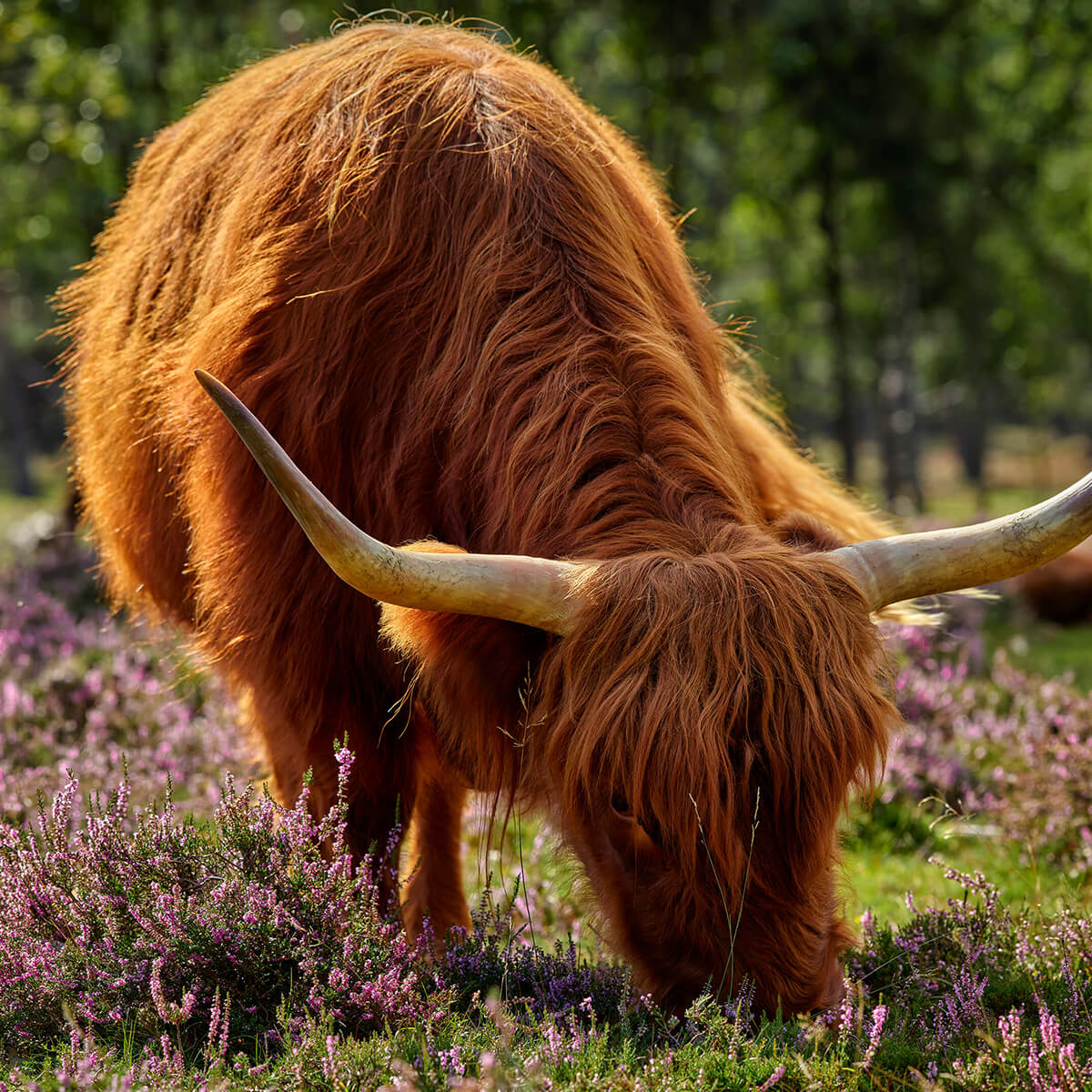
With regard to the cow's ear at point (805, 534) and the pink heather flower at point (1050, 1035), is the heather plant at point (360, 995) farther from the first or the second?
the cow's ear at point (805, 534)

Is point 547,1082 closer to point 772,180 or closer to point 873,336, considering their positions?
point 772,180

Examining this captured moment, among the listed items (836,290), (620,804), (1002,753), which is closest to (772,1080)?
(620,804)

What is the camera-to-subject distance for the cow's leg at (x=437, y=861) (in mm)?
3682

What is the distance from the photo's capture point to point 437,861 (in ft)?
12.5

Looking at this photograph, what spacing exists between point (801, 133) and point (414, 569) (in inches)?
581

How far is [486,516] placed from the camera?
2.82 meters

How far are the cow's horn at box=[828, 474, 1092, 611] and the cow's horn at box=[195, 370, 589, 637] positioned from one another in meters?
0.60

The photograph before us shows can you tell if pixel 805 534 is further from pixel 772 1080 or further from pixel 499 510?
pixel 772 1080

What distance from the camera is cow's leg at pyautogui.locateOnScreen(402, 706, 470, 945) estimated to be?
368 centimetres

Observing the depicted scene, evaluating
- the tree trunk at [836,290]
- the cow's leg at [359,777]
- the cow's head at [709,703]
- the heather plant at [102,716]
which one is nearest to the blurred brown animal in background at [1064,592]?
the tree trunk at [836,290]

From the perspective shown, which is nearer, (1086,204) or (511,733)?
(511,733)

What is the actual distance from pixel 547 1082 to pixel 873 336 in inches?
872

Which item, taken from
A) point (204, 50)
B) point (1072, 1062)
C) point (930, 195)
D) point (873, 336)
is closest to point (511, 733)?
point (1072, 1062)

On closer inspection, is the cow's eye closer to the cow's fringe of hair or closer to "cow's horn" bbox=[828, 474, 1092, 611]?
the cow's fringe of hair
